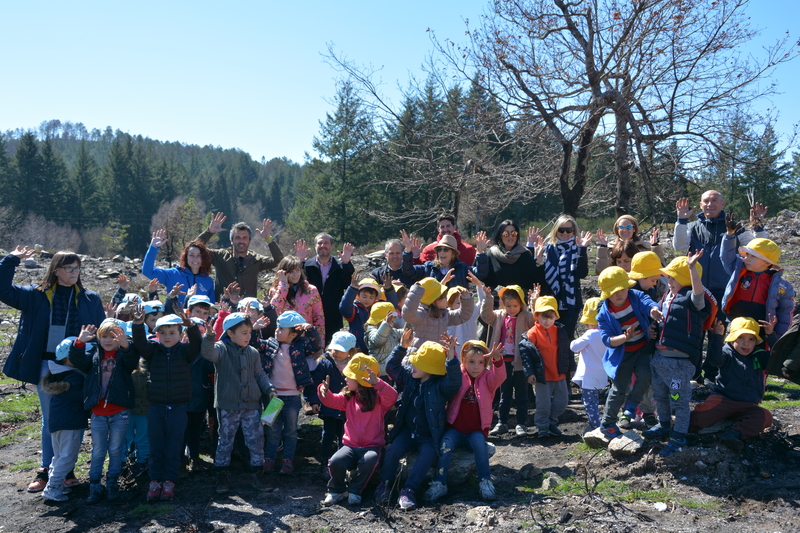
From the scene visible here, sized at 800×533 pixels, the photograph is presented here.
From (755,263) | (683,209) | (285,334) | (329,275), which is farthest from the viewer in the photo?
(329,275)

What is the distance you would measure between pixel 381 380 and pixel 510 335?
1.94 m

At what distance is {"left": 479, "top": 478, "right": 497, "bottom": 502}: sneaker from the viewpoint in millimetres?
5016

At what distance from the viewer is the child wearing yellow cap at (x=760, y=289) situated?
5781 millimetres

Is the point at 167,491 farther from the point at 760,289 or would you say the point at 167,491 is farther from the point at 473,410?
the point at 760,289

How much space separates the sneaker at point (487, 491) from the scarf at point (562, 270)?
2.68 metres

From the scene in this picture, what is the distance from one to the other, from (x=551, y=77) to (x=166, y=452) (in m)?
7.20

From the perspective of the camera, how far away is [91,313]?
5922mm

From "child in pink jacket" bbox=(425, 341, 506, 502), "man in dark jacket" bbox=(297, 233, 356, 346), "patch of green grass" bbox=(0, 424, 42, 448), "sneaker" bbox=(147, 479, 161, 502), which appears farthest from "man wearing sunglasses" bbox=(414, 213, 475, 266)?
"patch of green grass" bbox=(0, 424, 42, 448)

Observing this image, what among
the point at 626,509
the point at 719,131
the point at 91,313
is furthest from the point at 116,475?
the point at 719,131

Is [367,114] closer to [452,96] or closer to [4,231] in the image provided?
[452,96]

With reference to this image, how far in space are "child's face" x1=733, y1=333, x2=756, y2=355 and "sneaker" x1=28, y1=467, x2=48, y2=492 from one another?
660 cm

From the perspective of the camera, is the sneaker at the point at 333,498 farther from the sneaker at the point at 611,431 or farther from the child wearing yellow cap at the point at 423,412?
the sneaker at the point at 611,431

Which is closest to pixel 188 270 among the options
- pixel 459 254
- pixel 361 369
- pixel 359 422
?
pixel 361 369

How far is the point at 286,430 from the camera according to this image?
6039mm
